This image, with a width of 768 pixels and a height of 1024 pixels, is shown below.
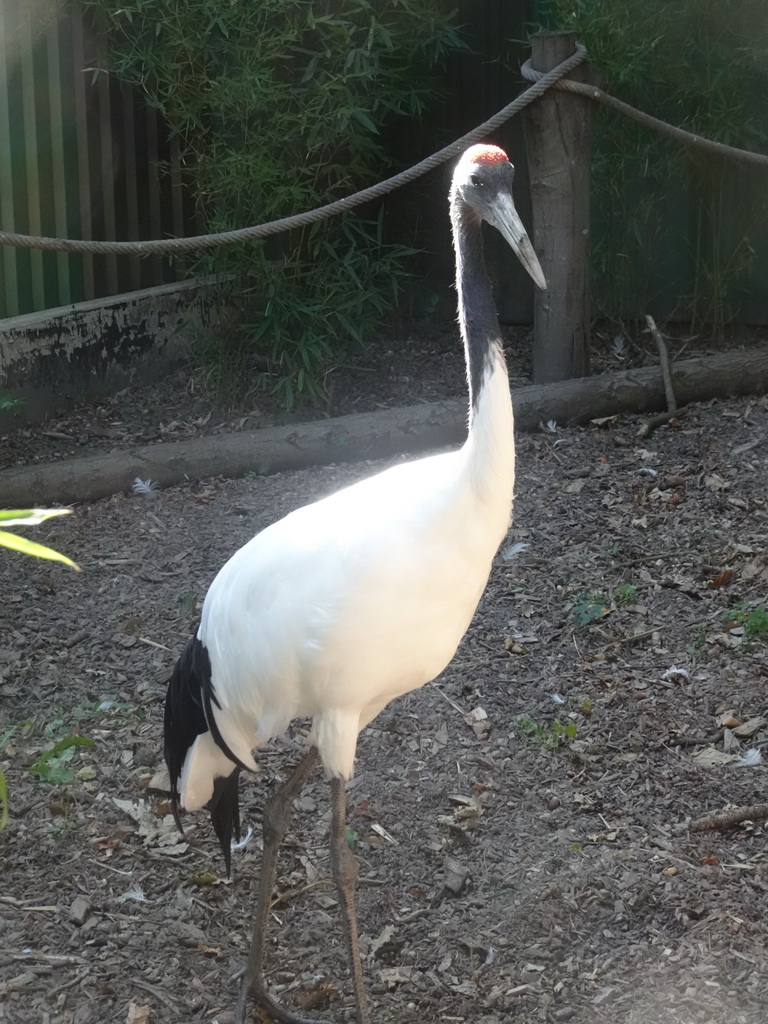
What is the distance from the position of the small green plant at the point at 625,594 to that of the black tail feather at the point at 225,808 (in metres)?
1.54

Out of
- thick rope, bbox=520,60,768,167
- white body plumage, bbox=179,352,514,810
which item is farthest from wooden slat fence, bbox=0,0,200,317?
white body plumage, bbox=179,352,514,810

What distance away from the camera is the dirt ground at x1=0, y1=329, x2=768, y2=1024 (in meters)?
2.76

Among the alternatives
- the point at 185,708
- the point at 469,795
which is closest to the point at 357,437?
the point at 469,795

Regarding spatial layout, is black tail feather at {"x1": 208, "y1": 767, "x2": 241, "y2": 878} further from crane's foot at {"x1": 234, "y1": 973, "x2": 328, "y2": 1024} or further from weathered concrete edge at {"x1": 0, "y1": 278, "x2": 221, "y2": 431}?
weathered concrete edge at {"x1": 0, "y1": 278, "x2": 221, "y2": 431}

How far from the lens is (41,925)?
292 cm

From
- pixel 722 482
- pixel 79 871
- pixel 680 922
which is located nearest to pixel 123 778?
pixel 79 871

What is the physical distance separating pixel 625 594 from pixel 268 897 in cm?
168

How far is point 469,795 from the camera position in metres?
Answer: 3.29

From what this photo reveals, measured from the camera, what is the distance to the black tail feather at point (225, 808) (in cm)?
298

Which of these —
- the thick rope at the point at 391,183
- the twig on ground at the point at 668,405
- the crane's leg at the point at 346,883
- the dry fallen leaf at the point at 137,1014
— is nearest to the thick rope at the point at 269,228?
the thick rope at the point at 391,183

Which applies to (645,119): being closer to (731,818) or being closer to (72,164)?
(72,164)

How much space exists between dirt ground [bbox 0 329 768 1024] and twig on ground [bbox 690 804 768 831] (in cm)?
2

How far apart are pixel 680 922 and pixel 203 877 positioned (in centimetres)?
116

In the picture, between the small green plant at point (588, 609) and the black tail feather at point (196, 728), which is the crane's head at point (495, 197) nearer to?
the black tail feather at point (196, 728)
